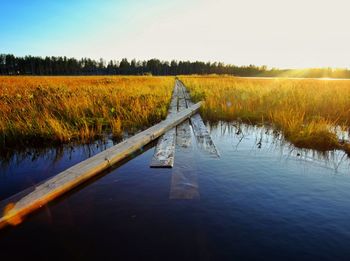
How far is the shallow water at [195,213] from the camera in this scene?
2.20 m

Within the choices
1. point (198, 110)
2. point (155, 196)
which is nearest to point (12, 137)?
point (155, 196)

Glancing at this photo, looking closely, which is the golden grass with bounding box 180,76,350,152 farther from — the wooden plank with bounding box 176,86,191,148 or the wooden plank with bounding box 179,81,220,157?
the wooden plank with bounding box 176,86,191,148

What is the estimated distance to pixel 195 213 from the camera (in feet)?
9.01

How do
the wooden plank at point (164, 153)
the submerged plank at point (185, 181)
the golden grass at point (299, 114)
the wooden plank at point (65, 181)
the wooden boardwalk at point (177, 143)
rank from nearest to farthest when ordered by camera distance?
the wooden plank at point (65, 181), the submerged plank at point (185, 181), the wooden plank at point (164, 153), the wooden boardwalk at point (177, 143), the golden grass at point (299, 114)

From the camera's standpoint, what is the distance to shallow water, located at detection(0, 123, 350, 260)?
7.22 ft

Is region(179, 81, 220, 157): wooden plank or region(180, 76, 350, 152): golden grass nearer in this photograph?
region(179, 81, 220, 157): wooden plank

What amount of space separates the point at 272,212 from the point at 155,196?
146 centimetres

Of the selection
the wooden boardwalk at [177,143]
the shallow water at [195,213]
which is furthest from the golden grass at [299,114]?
the wooden boardwalk at [177,143]

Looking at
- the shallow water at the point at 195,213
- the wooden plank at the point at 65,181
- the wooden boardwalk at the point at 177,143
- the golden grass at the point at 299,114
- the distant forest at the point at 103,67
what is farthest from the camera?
the distant forest at the point at 103,67

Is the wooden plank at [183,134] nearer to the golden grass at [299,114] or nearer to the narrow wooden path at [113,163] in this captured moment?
the narrow wooden path at [113,163]

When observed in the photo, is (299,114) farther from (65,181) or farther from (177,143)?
(65,181)

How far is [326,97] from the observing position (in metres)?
9.08

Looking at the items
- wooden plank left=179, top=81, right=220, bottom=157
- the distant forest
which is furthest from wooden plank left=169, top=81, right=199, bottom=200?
the distant forest

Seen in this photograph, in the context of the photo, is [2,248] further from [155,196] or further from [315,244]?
[315,244]
